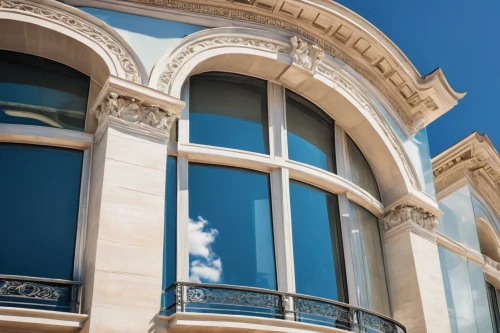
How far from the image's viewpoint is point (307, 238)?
45.5ft

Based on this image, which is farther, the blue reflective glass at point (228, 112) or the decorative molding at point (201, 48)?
the blue reflective glass at point (228, 112)

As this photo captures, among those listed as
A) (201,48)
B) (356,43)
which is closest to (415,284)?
(356,43)

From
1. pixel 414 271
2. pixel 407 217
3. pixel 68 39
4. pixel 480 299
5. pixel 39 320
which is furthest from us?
pixel 480 299

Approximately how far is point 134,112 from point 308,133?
175 inches

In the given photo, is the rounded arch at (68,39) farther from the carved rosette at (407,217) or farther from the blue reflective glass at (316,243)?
the carved rosette at (407,217)

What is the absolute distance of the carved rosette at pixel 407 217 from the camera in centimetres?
1580

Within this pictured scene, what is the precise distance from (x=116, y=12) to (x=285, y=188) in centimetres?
484

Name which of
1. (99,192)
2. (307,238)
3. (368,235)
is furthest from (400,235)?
(99,192)

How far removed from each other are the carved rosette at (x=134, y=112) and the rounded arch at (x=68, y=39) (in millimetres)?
608

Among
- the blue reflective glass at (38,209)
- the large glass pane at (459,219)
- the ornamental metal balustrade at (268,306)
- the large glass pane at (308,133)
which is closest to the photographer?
the blue reflective glass at (38,209)

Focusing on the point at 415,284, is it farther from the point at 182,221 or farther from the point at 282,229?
the point at 182,221

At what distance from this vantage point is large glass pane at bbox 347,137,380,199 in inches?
629

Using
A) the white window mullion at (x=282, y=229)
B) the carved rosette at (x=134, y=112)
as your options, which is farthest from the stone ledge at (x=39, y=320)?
the white window mullion at (x=282, y=229)

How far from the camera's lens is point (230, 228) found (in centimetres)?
1300
